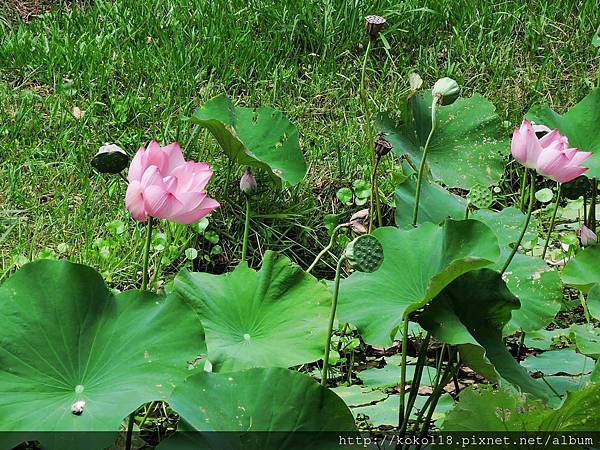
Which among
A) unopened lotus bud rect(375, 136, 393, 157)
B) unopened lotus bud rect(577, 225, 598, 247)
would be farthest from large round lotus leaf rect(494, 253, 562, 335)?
unopened lotus bud rect(375, 136, 393, 157)

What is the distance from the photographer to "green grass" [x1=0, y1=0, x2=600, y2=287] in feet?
8.32

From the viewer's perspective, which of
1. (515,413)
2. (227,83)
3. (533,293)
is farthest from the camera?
(227,83)

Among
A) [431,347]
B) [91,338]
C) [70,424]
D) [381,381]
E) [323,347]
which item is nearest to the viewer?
[70,424]

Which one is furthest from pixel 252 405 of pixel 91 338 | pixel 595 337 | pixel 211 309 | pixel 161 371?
pixel 595 337

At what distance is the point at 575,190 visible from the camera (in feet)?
6.12

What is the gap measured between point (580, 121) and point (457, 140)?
0.29 m

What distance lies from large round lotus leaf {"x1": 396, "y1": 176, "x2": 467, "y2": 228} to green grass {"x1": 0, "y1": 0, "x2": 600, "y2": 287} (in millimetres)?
611

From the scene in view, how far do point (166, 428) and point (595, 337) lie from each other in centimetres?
88

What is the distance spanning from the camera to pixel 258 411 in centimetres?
124

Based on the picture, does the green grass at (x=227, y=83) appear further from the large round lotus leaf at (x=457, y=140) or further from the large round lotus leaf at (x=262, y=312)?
the large round lotus leaf at (x=262, y=312)

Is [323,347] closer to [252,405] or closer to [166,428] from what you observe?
[252,405]

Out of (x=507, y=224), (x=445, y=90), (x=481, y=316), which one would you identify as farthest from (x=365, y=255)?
(x=507, y=224)

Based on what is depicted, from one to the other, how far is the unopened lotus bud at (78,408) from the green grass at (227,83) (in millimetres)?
1036

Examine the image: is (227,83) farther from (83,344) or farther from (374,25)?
(83,344)
